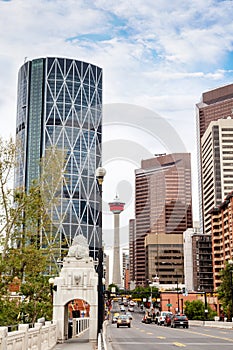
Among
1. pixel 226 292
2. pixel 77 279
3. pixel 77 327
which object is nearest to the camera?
pixel 77 279

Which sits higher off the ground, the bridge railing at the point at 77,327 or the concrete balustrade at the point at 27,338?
the concrete balustrade at the point at 27,338

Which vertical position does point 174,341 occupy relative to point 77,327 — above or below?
above

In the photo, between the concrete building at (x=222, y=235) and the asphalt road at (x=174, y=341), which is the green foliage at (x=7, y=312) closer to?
the asphalt road at (x=174, y=341)

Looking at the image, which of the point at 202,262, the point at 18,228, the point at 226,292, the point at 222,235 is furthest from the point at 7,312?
the point at 202,262

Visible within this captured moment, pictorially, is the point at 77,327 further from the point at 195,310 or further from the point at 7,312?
the point at 195,310

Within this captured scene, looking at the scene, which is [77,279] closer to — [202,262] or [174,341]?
[174,341]

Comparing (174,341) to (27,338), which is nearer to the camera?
(27,338)

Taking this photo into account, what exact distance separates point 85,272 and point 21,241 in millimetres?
6279

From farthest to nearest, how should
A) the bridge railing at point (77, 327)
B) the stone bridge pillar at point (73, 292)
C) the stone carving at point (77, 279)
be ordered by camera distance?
1. the bridge railing at point (77, 327)
2. the stone carving at point (77, 279)
3. the stone bridge pillar at point (73, 292)

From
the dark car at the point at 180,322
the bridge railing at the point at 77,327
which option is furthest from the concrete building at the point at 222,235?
the bridge railing at the point at 77,327

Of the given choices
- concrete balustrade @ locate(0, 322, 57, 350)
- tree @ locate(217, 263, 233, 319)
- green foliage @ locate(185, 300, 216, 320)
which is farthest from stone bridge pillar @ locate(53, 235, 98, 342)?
green foliage @ locate(185, 300, 216, 320)

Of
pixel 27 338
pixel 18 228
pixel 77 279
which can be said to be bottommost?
pixel 27 338

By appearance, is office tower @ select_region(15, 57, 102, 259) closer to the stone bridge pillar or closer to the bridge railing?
the bridge railing

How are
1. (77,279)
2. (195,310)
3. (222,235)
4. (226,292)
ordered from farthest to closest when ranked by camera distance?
(222,235), (195,310), (226,292), (77,279)
